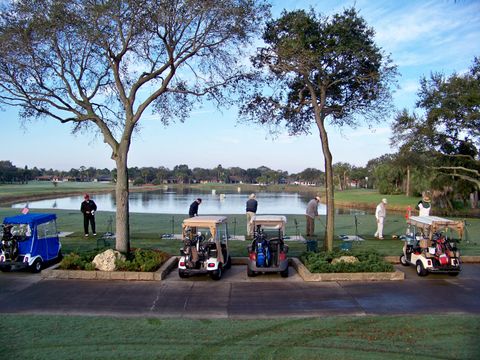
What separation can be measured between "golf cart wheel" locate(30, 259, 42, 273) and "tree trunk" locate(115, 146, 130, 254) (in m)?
1.98

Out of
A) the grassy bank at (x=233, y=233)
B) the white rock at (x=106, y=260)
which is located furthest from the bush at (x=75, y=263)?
the grassy bank at (x=233, y=233)

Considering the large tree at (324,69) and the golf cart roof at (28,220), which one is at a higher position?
the large tree at (324,69)

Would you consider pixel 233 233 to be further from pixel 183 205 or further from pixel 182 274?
pixel 183 205

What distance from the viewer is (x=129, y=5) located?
11516mm

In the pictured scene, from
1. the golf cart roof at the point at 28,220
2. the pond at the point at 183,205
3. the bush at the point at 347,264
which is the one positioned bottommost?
the pond at the point at 183,205

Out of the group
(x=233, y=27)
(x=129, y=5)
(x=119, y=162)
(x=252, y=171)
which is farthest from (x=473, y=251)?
(x=252, y=171)

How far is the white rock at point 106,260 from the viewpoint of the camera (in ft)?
36.8

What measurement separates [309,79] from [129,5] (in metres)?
5.42

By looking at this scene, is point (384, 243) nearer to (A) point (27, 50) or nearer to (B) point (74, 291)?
(B) point (74, 291)

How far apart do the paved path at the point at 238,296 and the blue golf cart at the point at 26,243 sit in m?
0.33

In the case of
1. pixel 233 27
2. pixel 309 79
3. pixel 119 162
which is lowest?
pixel 119 162

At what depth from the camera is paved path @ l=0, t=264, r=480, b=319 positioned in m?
8.40

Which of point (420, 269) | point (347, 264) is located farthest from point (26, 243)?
point (420, 269)

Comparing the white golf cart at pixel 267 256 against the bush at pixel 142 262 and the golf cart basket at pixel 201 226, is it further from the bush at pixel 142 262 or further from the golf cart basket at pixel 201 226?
the bush at pixel 142 262
